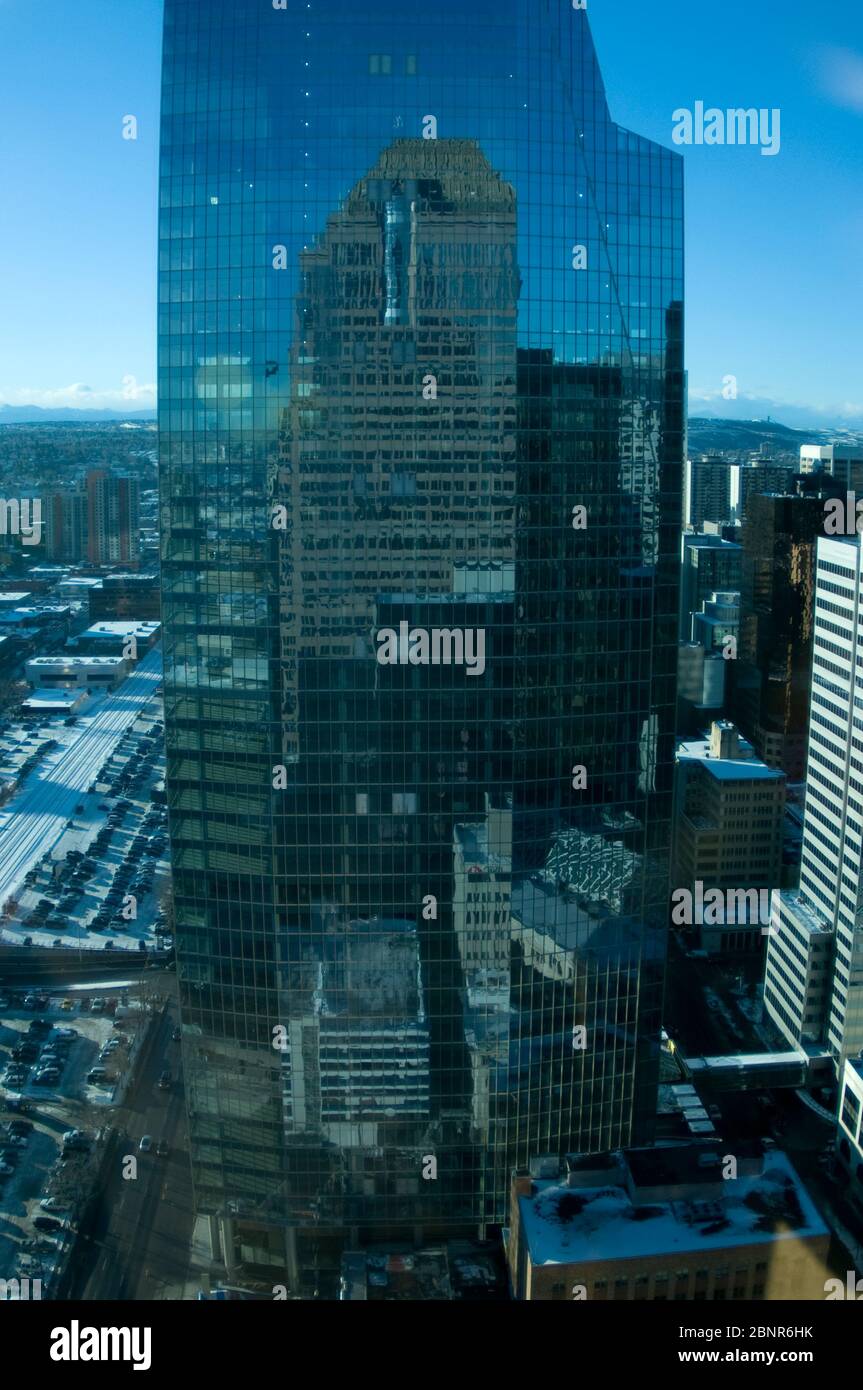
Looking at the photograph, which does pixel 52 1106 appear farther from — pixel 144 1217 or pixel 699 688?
pixel 699 688

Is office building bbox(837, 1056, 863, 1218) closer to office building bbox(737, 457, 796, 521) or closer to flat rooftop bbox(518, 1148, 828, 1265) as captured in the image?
flat rooftop bbox(518, 1148, 828, 1265)

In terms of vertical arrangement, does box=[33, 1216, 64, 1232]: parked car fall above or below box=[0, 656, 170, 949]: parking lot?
below

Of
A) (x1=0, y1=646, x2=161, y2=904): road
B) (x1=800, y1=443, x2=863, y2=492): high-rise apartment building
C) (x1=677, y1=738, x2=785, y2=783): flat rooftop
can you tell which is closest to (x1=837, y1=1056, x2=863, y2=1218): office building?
(x1=677, y1=738, x2=785, y2=783): flat rooftop

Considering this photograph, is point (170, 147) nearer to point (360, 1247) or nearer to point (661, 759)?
point (661, 759)

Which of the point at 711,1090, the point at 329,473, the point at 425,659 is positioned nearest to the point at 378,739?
the point at 425,659

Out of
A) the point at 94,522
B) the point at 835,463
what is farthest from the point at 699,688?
the point at 94,522

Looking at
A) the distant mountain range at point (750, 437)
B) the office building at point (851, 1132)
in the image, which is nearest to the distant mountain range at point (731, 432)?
the distant mountain range at point (750, 437)
